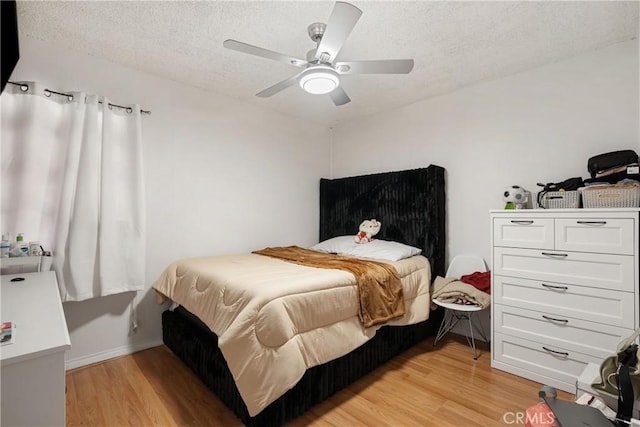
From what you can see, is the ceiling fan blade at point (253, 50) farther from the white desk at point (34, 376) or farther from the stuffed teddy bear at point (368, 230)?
the stuffed teddy bear at point (368, 230)

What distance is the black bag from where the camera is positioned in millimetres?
1972

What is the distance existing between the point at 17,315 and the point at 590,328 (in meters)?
3.02

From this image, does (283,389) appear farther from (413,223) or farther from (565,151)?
(565,151)

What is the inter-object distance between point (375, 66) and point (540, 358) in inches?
91.0

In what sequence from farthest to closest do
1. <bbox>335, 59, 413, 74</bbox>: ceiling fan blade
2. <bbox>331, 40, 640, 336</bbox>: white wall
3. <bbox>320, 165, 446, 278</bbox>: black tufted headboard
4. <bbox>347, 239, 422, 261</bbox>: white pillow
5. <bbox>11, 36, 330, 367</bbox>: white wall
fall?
<bbox>320, 165, 446, 278</bbox>: black tufted headboard < <bbox>347, 239, 422, 261</bbox>: white pillow < <bbox>11, 36, 330, 367</bbox>: white wall < <bbox>331, 40, 640, 336</bbox>: white wall < <bbox>335, 59, 413, 74</bbox>: ceiling fan blade

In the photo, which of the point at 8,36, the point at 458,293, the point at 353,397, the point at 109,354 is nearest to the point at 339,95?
the point at 8,36

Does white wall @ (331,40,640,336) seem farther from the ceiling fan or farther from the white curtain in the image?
the white curtain

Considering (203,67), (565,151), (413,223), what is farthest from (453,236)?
(203,67)

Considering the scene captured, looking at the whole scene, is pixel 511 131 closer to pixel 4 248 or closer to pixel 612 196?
Result: pixel 612 196

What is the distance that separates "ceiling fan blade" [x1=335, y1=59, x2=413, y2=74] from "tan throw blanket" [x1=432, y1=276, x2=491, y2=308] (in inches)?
70.8

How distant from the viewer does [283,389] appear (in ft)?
4.91

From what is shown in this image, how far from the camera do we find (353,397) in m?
1.95

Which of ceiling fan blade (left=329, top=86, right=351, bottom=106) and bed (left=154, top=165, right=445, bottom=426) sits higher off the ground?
ceiling fan blade (left=329, top=86, right=351, bottom=106)

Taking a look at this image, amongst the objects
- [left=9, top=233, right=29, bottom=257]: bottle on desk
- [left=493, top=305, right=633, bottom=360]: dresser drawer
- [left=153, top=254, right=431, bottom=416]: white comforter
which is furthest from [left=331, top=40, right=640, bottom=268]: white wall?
[left=9, top=233, right=29, bottom=257]: bottle on desk
